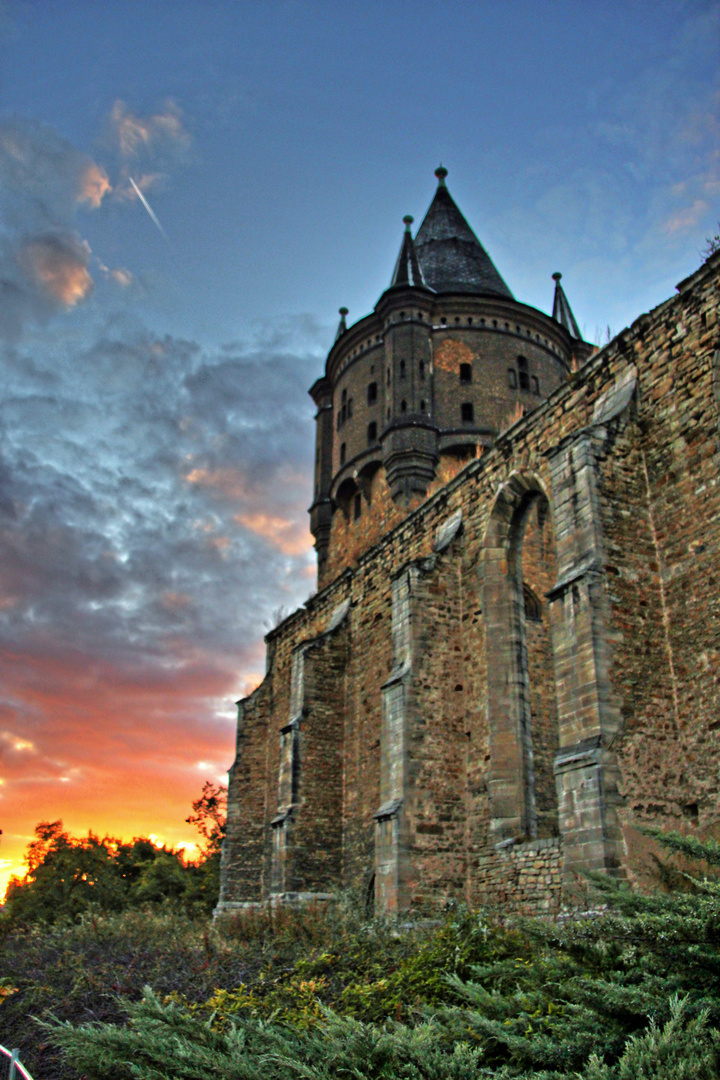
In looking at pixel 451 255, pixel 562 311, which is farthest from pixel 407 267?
pixel 562 311

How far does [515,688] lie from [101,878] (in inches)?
828

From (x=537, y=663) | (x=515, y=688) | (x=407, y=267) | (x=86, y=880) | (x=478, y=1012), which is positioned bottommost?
(x=478, y=1012)

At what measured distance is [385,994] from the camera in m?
7.87

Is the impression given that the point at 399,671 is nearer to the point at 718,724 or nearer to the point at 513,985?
the point at 718,724

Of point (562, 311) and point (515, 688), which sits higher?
point (562, 311)

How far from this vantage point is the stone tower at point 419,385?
1098 inches

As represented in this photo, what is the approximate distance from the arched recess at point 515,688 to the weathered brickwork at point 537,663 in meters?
0.04

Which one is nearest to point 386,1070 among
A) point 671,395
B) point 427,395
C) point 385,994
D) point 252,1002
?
point 385,994

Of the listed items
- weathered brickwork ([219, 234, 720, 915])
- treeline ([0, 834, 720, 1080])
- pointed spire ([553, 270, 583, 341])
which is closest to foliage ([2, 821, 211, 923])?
weathered brickwork ([219, 234, 720, 915])

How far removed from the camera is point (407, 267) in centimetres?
3044

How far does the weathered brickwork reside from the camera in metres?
10.2

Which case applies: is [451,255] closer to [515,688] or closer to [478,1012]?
[515,688]

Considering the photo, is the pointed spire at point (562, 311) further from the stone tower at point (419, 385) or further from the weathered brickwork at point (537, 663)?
the weathered brickwork at point (537, 663)

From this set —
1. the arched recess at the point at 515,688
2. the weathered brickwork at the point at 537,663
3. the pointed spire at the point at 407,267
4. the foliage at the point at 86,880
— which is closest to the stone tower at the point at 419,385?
the pointed spire at the point at 407,267
